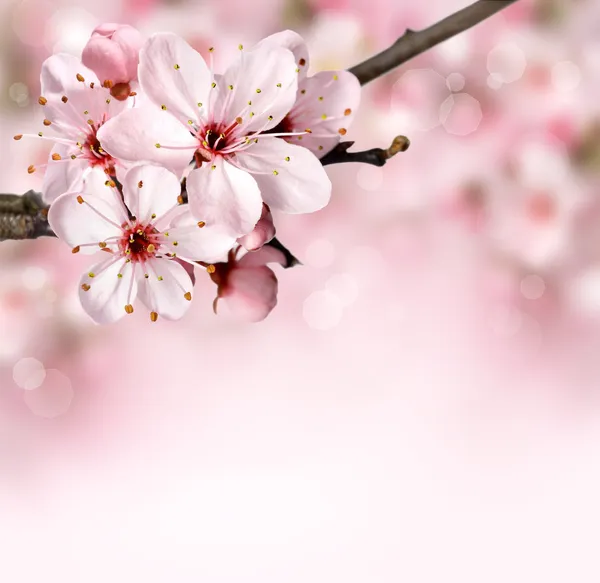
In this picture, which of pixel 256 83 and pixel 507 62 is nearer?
pixel 256 83

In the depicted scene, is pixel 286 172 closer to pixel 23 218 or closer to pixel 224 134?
pixel 224 134

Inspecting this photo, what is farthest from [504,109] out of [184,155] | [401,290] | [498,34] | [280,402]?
[184,155]

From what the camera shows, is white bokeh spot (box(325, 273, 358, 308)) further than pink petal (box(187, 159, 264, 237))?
Yes

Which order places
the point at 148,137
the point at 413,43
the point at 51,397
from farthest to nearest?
the point at 51,397
the point at 413,43
the point at 148,137

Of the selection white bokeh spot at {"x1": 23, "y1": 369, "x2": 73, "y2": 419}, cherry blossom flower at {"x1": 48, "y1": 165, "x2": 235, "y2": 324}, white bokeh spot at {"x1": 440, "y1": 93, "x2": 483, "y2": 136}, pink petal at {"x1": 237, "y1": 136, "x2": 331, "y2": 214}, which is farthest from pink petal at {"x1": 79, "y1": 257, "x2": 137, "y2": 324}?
white bokeh spot at {"x1": 440, "y1": 93, "x2": 483, "y2": 136}

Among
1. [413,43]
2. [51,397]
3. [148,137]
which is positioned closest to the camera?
[148,137]

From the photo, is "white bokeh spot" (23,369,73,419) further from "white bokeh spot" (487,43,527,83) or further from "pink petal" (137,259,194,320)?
"white bokeh spot" (487,43,527,83)

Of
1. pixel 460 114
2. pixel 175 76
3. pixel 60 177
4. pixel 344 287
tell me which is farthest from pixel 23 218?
pixel 460 114

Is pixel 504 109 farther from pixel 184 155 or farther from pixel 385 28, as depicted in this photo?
pixel 184 155

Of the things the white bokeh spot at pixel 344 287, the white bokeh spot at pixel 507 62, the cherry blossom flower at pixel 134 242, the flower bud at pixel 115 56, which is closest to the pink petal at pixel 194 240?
the cherry blossom flower at pixel 134 242
